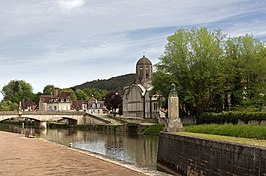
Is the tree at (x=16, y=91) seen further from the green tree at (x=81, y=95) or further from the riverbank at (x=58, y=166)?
the riverbank at (x=58, y=166)

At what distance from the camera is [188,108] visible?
55.8 m

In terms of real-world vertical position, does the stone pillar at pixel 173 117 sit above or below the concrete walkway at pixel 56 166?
above

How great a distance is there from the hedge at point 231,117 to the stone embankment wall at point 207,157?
13971 mm

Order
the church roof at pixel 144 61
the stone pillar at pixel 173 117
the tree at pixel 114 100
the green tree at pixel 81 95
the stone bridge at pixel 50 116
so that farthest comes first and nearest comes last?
the green tree at pixel 81 95, the tree at pixel 114 100, the church roof at pixel 144 61, the stone bridge at pixel 50 116, the stone pillar at pixel 173 117

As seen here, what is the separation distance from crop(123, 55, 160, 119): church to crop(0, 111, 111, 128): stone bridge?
7812 millimetres

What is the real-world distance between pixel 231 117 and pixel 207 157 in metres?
24.5

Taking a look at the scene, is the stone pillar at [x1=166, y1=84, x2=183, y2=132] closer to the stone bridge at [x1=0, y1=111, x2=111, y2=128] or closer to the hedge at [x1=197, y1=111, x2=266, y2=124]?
the hedge at [x1=197, y1=111, x2=266, y2=124]

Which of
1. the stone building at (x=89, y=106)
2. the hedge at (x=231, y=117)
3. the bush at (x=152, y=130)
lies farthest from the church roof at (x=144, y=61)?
the hedge at (x=231, y=117)

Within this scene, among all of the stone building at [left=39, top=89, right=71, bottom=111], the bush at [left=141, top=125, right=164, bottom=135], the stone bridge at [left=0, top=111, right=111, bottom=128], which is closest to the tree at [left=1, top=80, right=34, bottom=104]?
the stone building at [left=39, top=89, right=71, bottom=111]

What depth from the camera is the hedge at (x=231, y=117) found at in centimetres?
3838

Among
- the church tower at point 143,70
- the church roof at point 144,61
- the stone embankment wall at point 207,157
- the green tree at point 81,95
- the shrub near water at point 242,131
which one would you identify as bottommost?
the stone embankment wall at point 207,157

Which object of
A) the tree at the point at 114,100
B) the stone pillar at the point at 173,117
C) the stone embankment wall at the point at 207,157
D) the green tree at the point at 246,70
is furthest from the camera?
the tree at the point at 114,100

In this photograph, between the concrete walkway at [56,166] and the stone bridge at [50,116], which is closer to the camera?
the concrete walkway at [56,166]

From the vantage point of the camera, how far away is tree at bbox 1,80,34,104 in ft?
516
